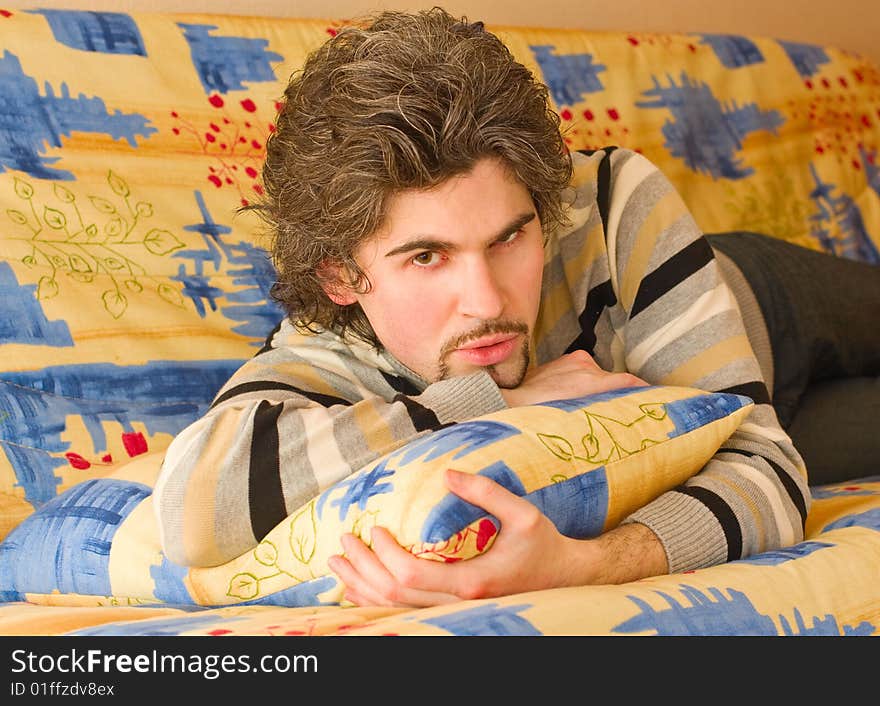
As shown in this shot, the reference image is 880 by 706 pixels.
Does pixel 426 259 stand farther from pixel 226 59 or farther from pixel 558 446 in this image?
pixel 226 59

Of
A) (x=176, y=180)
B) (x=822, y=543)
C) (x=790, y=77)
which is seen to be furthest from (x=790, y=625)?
(x=790, y=77)

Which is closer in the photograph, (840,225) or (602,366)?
(602,366)

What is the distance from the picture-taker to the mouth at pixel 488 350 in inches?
48.4

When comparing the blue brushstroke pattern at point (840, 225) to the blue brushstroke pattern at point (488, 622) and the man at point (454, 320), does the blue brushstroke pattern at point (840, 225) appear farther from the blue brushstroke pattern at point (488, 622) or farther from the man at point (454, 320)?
the blue brushstroke pattern at point (488, 622)

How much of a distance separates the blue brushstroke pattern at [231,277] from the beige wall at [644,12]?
0.49 meters

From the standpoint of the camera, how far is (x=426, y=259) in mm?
1216

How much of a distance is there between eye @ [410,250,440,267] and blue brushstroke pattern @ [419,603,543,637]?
448mm

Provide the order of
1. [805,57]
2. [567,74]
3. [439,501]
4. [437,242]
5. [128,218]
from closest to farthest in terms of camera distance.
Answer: [439,501], [437,242], [128,218], [567,74], [805,57]

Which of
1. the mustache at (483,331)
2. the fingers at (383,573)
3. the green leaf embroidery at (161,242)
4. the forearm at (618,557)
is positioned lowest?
the forearm at (618,557)

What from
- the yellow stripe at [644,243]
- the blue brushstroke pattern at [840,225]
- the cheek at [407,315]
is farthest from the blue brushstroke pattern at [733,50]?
the cheek at [407,315]

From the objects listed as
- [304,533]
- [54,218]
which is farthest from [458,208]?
[54,218]

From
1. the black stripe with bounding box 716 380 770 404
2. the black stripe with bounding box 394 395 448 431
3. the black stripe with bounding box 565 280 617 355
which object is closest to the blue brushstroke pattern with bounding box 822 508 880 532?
the black stripe with bounding box 716 380 770 404

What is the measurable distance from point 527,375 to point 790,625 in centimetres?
47

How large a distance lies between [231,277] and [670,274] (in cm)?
68
